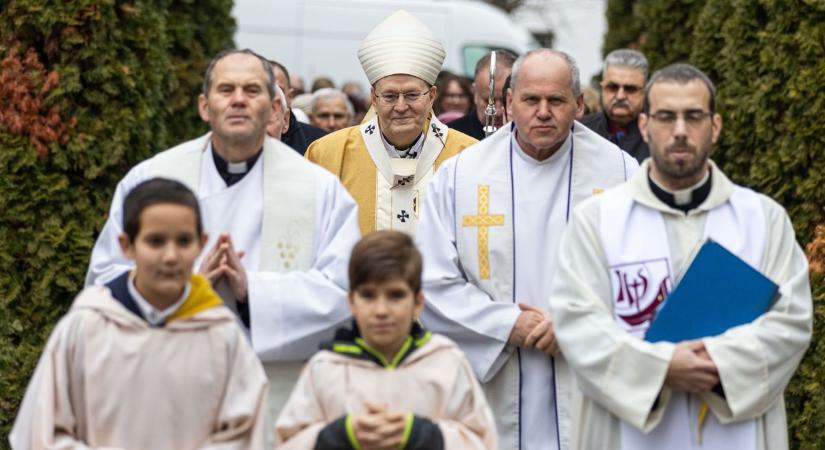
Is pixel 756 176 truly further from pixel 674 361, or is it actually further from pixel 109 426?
pixel 109 426

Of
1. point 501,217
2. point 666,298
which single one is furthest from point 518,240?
point 666,298

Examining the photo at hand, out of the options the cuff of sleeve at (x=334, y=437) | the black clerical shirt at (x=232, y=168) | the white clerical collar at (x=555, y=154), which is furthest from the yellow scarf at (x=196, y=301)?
the white clerical collar at (x=555, y=154)

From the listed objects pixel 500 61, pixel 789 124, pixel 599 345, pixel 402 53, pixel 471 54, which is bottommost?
pixel 599 345

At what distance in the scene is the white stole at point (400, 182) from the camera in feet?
25.8

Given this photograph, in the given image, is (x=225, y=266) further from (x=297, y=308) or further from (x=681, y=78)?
(x=681, y=78)

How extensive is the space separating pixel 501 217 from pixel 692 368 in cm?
140

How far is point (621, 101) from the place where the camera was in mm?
9836

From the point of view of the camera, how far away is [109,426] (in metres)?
5.16

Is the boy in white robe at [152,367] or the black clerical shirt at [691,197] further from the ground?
the black clerical shirt at [691,197]

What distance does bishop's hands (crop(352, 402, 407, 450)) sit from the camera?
16.7ft

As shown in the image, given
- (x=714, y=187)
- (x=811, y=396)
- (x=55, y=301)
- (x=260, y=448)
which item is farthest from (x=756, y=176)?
(x=260, y=448)

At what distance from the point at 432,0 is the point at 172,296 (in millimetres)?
15565

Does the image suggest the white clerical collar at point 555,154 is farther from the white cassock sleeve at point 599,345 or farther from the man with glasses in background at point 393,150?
the man with glasses in background at point 393,150

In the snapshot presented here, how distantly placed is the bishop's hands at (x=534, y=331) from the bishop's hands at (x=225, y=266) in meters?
1.20
